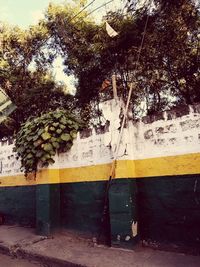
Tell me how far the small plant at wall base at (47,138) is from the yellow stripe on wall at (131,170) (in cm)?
36

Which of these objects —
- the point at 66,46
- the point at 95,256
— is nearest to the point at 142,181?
the point at 95,256

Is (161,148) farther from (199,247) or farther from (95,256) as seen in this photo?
(95,256)

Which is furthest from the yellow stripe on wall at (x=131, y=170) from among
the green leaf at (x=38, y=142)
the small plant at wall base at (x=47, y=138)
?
the green leaf at (x=38, y=142)

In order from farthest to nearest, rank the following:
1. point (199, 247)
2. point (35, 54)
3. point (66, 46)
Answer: point (35, 54) < point (66, 46) < point (199, 247)

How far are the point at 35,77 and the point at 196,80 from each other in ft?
28.0

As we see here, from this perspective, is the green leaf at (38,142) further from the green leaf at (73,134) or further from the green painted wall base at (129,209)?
the green painted wall base at (129,209)

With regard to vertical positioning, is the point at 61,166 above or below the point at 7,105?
below

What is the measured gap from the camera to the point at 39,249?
209 inches

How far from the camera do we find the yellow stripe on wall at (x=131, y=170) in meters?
4.63

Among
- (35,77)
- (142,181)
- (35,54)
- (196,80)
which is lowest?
(142,181)

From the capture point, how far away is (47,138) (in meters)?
6.27

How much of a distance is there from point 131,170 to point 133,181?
8.3 inches

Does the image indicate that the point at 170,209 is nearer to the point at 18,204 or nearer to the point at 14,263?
the point at 14,263

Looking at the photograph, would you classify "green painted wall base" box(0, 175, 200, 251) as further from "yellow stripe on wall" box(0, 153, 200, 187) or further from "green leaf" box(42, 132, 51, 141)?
"green leaf" box(42, 132, 51, 141)
